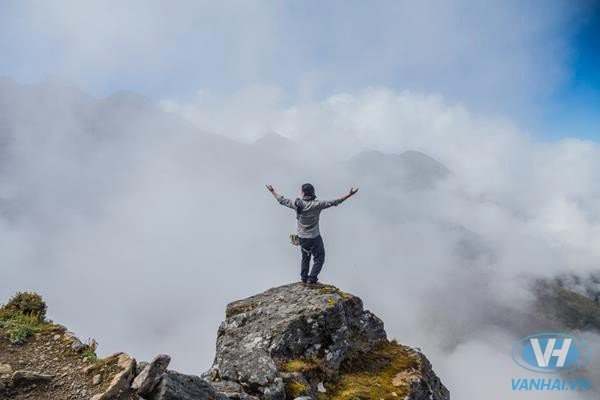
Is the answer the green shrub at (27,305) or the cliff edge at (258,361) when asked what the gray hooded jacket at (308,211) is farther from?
the green shrub at (27,305)

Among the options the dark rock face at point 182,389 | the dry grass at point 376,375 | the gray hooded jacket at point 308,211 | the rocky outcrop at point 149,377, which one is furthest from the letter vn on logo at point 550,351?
the rocky outcrop at point 149,377

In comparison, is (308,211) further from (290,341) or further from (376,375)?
(376,375)

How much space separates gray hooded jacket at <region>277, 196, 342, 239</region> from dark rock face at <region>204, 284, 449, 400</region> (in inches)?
110

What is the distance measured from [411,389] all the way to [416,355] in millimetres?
2942

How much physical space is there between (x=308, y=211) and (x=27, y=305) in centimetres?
1127

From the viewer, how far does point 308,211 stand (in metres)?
17.5

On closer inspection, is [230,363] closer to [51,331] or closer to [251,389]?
[251,389]

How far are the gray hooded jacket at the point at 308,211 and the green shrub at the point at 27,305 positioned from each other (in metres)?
9.89

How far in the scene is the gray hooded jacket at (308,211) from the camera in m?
17.2

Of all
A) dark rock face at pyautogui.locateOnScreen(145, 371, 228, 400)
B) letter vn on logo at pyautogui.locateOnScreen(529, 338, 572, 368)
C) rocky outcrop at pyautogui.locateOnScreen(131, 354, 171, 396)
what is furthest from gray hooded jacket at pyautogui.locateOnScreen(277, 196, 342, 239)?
letter vn on logo at pyautogui.locateOnScreen(529, 338, 572, 368)

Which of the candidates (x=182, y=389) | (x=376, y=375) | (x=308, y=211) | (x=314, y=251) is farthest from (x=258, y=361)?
(x=308, y=211)

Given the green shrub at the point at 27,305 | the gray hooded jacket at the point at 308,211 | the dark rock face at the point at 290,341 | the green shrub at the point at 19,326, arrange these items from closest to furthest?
the green shrub at the point at 19,326 → the dark rock face at the point at 290,341 → the green shrub at the point at 27,305 → the gray hooded jacket at the point at 308,211

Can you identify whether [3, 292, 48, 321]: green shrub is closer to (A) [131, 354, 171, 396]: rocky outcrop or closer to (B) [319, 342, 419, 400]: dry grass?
(A) [131, 354, 171, 396]: rocky outcrop

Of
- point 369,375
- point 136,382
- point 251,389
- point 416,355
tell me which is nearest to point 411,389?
point 369,375
